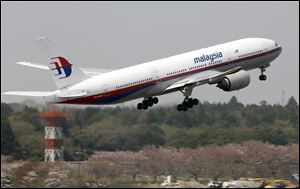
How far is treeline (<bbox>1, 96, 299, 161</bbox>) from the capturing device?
5586 inches

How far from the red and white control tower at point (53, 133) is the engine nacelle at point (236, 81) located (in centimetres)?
4872

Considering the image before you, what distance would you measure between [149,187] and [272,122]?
35.0 meters

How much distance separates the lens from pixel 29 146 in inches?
5522

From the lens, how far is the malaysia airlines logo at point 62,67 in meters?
86.6

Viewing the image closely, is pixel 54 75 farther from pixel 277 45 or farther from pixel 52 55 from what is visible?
pixel 277 45

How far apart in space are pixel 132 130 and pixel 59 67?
202ft

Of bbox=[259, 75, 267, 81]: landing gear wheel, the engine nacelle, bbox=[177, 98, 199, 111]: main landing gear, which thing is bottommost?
bbox=[177, 98, 199, 111]: main landing gear

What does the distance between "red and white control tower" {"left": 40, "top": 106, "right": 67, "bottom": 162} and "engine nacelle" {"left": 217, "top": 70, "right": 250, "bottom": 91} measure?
48.7m

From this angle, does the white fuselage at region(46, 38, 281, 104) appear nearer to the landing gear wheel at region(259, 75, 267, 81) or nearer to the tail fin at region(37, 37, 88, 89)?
the tail fin at region(37, 37, 88, 89)

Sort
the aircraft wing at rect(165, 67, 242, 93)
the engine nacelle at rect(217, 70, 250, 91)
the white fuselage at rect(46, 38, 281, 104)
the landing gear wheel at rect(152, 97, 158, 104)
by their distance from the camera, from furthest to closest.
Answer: the landing gear wheel at rect(152, 97, 158, 104), the engine nacelle at rect(217, 70, 250, 91), the aircraft wing at rect(165, 67, 242, 93), the white fuselage at rect(46, 38, 281, 104)

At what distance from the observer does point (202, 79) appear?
92375 mm

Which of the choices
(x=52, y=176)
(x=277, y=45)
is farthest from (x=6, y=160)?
(x=277, y=45)

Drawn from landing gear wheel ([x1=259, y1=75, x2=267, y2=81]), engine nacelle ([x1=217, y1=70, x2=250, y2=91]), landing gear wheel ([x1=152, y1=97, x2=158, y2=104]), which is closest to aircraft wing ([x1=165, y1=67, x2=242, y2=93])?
engine nacelle ([x1=217, y1=70, x2=250, y2=91])

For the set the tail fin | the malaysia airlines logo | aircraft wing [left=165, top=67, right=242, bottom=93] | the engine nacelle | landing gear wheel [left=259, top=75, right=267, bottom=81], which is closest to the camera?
the tail fin
